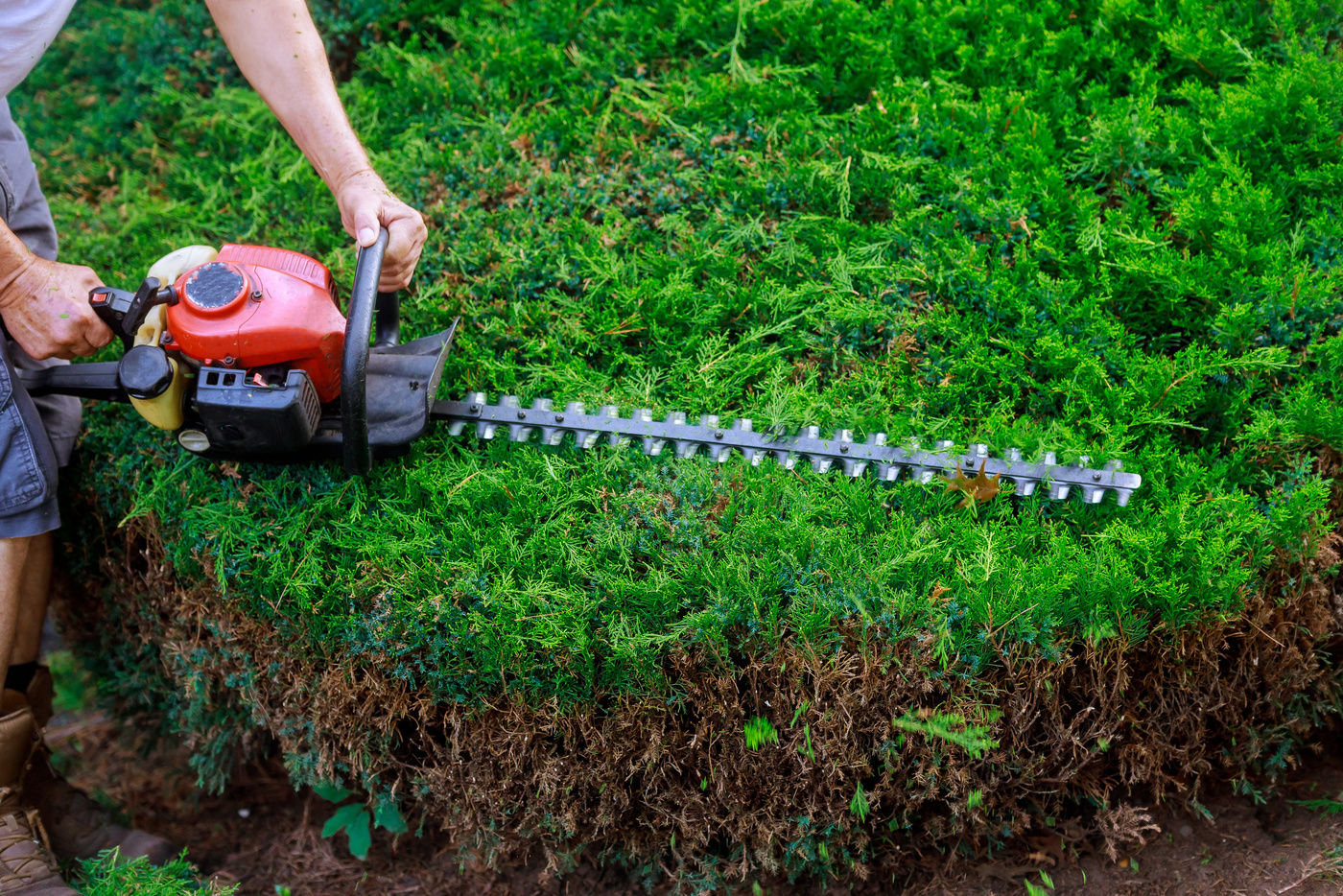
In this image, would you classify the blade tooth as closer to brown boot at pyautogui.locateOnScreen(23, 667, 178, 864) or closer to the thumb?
the thumb

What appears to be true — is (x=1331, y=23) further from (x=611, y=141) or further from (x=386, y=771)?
(x=386, y=771)

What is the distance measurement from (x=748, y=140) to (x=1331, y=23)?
185 cm

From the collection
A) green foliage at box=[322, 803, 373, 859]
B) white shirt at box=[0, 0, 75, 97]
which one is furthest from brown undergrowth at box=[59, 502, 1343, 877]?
white shirt at box=[0, 0, 75, 97]

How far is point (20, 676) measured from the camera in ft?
8.08

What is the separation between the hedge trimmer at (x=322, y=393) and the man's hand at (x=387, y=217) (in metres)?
0.12

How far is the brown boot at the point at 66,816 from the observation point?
2.53 metres

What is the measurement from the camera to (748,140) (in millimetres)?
3020

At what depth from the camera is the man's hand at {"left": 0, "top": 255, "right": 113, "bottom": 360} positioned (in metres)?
2.04

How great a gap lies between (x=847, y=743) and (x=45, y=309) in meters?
2.09

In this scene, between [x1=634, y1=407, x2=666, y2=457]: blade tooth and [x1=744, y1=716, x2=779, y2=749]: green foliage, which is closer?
[x1=744, y1=716, x2=779, y2=749]: green foliage

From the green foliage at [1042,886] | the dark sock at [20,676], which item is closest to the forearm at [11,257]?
the dark sock at [20,676]

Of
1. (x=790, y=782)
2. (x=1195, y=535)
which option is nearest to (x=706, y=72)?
(x=1195, y=535)

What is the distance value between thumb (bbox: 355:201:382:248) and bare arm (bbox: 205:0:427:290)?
0.06 metres

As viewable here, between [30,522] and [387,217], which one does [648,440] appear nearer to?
[387,217]
